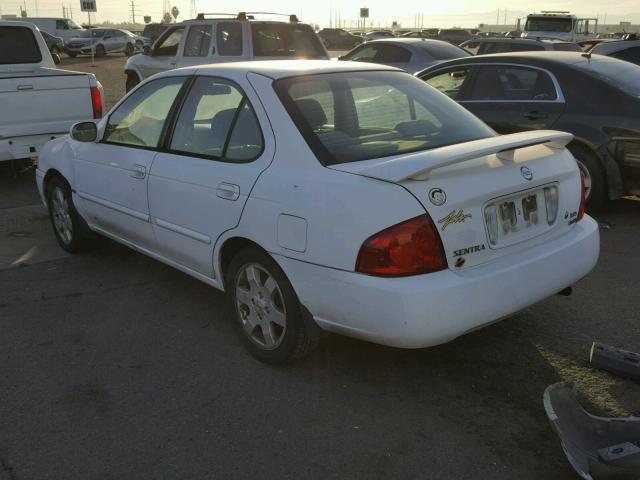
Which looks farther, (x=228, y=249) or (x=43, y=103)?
(x=43, y=103)

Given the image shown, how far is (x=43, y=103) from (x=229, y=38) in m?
4.57

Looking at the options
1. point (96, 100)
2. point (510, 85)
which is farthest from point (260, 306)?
point (96, 100)

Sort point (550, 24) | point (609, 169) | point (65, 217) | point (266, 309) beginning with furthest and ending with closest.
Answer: point (550, 24) → point (609, 169) → point (65, 217) → point (266, 309)

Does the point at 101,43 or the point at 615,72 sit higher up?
the point at 101,43

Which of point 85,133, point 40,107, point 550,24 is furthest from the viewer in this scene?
point 550,24

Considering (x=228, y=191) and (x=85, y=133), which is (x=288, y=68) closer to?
(x=228, y=191)

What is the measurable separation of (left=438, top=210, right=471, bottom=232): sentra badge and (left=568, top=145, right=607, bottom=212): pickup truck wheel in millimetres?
3855

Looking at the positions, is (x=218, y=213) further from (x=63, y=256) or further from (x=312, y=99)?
(x=63, y=256)

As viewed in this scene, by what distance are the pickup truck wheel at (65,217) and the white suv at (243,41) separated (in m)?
6.37

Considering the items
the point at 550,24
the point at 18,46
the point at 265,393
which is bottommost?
the point at 265,393

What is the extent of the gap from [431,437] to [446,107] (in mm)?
2072

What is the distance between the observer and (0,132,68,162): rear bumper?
780 centimetres

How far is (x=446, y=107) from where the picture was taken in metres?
4.21

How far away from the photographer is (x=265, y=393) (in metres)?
3.48
